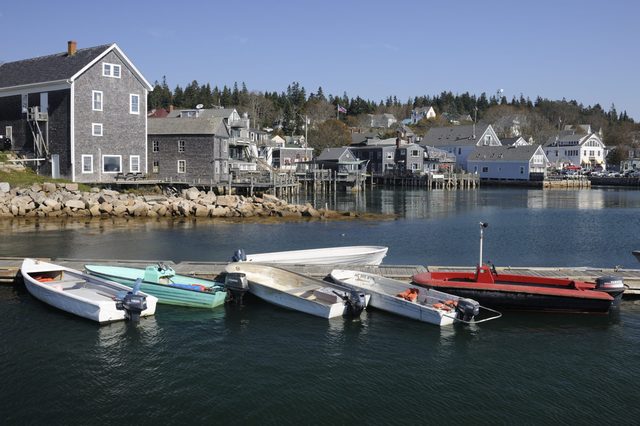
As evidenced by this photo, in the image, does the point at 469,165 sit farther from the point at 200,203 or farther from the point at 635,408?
the point at 635,408

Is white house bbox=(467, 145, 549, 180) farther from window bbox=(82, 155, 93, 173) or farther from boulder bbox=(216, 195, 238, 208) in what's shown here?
window bbox=(82, 155, 93, 173)

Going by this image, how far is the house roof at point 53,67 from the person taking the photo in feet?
151

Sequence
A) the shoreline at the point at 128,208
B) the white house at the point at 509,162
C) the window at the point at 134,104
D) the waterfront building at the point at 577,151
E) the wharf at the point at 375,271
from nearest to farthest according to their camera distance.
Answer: the wharf at the point at 375,271 → the shoreline at the point at 128,208 → the window at the point at 134,104 → the white house at the point at 509,162 → the waterfront building at the point at 577,151

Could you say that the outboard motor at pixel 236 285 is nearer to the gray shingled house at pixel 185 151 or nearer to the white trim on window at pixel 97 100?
the white trim on window at pixel 97 100

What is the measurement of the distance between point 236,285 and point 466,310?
689cm

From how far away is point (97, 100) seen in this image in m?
46.8

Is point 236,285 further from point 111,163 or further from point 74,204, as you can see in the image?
point 111,163

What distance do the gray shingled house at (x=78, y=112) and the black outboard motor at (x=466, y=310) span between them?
37.6 metres

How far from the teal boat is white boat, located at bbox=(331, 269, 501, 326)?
394cm

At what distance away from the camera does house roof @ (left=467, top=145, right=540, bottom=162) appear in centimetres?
9761

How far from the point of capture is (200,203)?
143ft

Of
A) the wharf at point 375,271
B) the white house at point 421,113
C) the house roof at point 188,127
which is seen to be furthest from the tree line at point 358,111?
the wharf at point 375,271

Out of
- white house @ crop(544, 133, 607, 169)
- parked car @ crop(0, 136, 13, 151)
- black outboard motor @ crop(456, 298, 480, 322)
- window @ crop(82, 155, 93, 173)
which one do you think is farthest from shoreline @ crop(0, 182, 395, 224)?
white house @ crop(544, 133, 607, 169)

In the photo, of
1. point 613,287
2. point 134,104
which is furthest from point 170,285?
point 134,104
